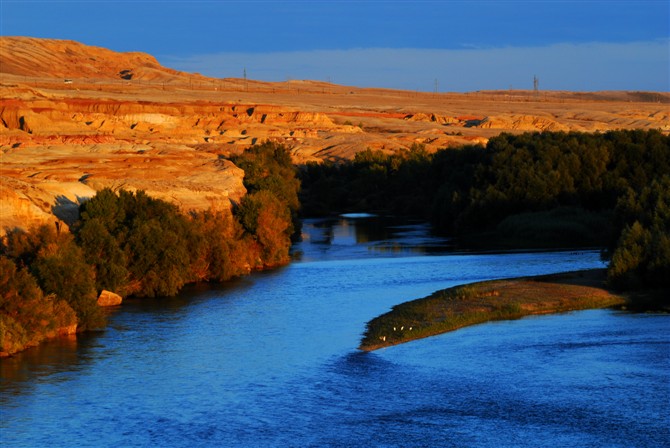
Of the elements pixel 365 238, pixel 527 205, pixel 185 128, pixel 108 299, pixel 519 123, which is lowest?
pixel 365 238

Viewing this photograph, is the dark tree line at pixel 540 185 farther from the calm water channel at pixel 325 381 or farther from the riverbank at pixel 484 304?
the calm water channel at pixel 325 381

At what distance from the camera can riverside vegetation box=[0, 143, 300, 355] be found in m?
25.2

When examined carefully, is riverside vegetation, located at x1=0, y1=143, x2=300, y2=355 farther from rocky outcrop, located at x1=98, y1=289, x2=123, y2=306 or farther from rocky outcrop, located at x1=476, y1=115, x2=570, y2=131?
rocky outcrop, located at x1=476, y1=115, x2=570, y2=131

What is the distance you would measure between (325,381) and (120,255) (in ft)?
38.2

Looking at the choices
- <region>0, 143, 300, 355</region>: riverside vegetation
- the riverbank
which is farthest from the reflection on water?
the riverbank

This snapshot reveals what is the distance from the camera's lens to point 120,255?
31.8 meters

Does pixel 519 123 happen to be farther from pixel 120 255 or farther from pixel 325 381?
pixel 325 381

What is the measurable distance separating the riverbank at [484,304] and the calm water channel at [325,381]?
570mm

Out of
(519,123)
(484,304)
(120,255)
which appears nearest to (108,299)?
(120,255)

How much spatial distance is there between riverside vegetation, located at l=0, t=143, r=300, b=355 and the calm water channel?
2.76 ft

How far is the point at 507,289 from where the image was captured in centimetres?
3294

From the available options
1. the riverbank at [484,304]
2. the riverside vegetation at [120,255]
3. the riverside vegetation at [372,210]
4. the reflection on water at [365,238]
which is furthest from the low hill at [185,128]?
the riverbank at [484,304]

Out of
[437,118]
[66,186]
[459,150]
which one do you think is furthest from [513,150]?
[437,118]

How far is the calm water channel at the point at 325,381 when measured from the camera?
1839 centimetres
